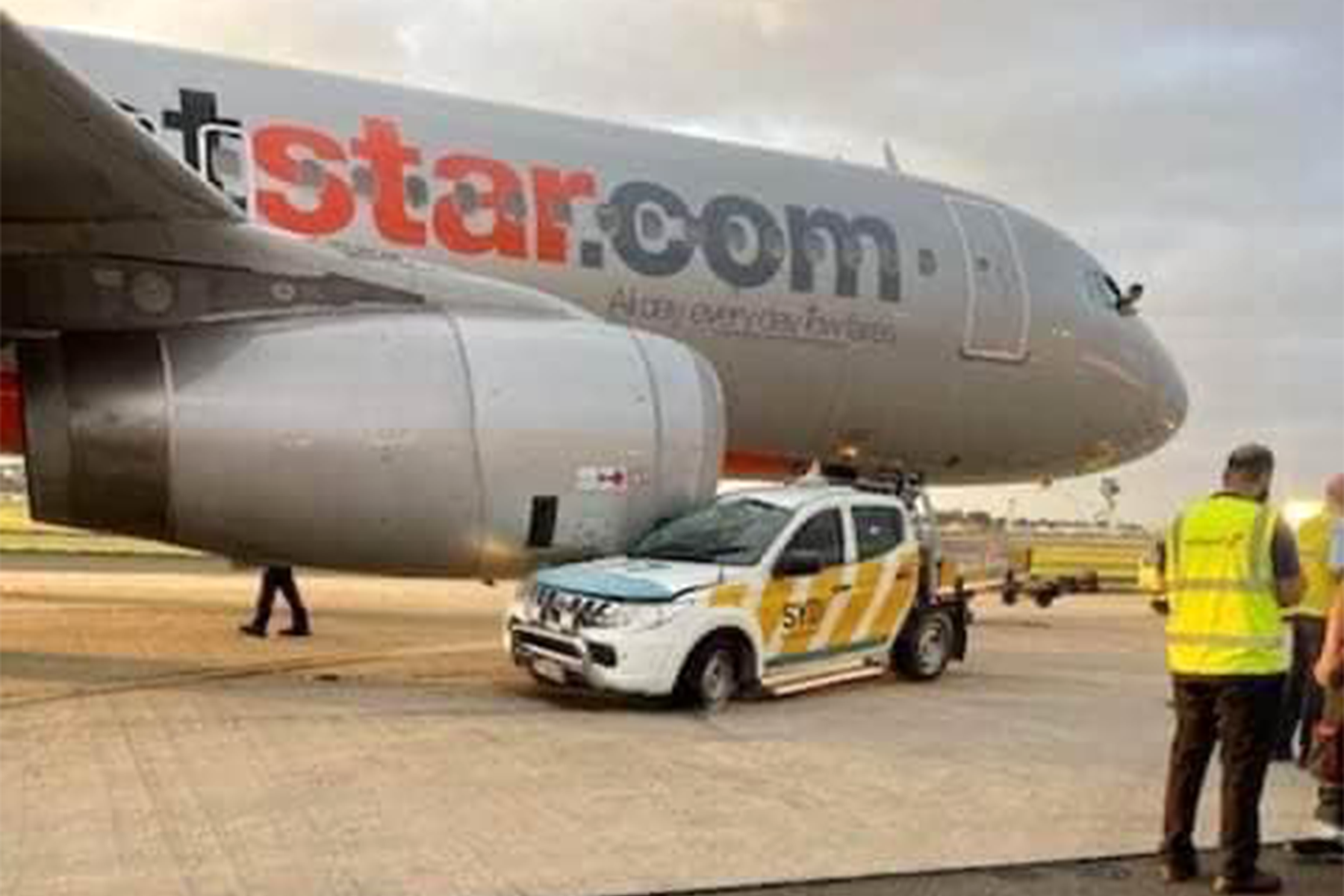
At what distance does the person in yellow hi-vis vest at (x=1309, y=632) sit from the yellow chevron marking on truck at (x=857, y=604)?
3.40 meters

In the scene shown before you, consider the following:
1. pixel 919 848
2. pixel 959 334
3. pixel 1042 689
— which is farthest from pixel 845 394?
pixel 919 848

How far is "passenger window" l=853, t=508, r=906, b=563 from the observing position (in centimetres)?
1293

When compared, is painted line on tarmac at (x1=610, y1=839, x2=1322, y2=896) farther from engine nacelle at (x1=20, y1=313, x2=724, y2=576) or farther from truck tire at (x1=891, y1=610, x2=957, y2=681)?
truck tire at (x1=891, y1=610, x2=957, y2=681)

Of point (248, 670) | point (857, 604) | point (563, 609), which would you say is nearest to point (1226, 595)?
point (563, 609)

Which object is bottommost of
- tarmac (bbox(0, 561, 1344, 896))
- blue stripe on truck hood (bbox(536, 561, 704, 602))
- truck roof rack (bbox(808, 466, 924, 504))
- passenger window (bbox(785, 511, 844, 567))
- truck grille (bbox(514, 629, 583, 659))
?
tarmac (bbox(0, 561, 1344, 896))

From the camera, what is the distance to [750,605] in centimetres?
1155

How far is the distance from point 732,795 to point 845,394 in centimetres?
809

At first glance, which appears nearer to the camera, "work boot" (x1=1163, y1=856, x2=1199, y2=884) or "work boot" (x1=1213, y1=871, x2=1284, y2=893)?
"work boot" (x1=1213, y1=871, x2=1284, y2=893)

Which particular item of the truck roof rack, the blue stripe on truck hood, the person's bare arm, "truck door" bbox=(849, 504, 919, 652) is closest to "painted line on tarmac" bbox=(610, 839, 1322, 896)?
the person's bare arm

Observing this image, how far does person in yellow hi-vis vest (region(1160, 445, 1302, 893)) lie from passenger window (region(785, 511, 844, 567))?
525 centimetres

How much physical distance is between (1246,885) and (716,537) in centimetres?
594

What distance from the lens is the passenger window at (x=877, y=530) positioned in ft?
42.4

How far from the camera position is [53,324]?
33.3 ft

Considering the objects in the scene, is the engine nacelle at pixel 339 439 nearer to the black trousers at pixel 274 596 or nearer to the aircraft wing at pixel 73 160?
the aircraft wing at pixel 73 160
